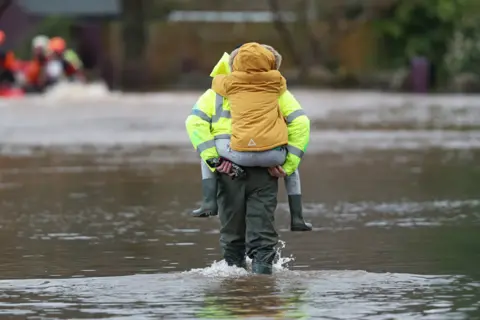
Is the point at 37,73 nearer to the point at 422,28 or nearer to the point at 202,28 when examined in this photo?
the point at 202,28

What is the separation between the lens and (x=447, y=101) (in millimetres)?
42750

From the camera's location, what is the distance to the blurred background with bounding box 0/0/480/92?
54.7m

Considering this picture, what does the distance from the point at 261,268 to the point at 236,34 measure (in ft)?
159

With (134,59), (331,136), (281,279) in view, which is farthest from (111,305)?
(134,59)

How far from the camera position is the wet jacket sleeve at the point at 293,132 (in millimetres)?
9898

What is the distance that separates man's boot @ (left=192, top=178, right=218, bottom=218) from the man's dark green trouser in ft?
0.25

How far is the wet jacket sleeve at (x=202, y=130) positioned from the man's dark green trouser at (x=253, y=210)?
0.21m

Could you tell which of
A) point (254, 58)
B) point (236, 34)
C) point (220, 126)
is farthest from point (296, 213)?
point (236, 34)

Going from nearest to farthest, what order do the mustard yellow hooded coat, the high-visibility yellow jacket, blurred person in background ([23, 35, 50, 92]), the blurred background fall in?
the mustard yellow hooded coat, the high-visibility yellow jacket, blurred person in background ([23, 35, 50, 92]), the blurred background

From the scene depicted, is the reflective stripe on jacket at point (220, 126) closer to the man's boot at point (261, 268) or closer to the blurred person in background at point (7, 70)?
the man's boot at point (261, 268)

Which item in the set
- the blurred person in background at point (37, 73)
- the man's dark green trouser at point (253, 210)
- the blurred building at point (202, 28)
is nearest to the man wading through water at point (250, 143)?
the man's dark green trouser at point (253, 210)

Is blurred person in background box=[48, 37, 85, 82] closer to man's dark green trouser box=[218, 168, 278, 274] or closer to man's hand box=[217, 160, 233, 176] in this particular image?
man's dark green trouser box=[218, 168, 278, 274]

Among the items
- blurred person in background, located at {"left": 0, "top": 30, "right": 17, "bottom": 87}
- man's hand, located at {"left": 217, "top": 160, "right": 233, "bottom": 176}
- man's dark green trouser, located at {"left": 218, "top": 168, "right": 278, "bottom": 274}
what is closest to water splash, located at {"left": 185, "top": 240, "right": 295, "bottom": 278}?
man's dark green trouser, located at {"left": 218, "top": 168, "right": 278, "bottom": 274}

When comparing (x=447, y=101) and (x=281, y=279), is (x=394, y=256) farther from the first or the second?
(x=447, y=101)
